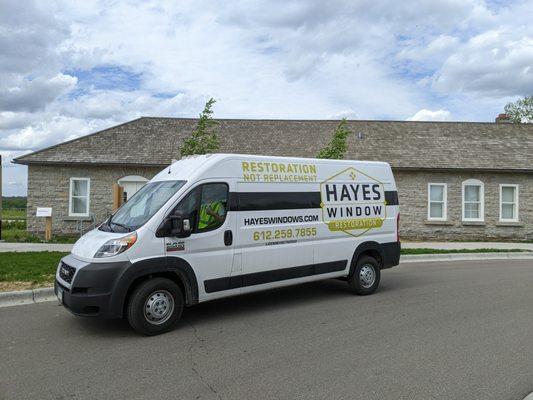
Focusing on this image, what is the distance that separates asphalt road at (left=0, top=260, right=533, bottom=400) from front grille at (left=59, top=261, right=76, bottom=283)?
28.4 inches

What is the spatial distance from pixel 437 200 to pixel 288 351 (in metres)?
16.3

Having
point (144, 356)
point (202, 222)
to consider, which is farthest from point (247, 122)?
point (144, 356)

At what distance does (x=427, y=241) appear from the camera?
63.9ft

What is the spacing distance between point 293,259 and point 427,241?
13396 mm

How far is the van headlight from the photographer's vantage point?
591 centimetres

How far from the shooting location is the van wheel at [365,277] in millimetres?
8531

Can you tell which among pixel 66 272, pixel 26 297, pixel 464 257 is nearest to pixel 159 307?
pixel 66 272

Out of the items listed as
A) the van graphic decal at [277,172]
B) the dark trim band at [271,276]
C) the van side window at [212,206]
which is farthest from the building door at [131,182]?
the van side window at [212,206]

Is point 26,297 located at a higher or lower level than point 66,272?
lower

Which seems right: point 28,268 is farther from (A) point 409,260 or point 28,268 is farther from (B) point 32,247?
(A) point 409,260

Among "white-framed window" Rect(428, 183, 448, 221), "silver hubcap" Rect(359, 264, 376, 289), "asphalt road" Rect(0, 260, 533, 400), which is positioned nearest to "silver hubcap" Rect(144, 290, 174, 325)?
"asphalt road" Rect(0, 260, 533, 400)

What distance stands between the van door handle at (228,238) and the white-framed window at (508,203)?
16.9 metres

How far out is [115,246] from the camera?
19.5 feet

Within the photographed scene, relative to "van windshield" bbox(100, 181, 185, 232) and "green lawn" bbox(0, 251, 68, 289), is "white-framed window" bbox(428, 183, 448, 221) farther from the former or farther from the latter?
"van windshield" bbox(100, 181, 185, 232)
